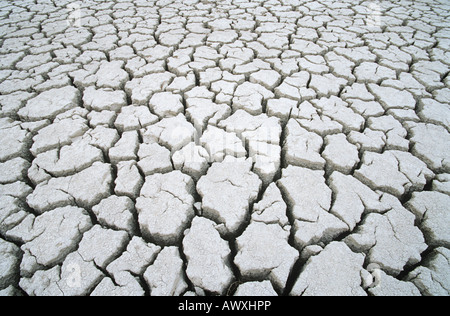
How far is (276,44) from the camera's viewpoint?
2.67 metres

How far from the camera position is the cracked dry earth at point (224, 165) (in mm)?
1022

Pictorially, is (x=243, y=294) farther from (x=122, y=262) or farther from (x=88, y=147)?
(x=88, y=147)

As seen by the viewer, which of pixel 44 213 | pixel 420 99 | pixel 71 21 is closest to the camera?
pixel 44 213

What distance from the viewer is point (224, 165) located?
4.72 feet

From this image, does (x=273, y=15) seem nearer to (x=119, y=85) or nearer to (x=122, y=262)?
(x=119, y=85)

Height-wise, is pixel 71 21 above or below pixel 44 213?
above

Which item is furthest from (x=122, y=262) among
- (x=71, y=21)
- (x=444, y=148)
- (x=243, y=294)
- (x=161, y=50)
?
(x=71, y=21)

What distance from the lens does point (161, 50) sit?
8.39 feet

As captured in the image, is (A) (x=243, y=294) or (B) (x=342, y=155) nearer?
(A) (x=243, y=294)

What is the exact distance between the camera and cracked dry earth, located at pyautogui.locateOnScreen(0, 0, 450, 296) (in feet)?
3.35

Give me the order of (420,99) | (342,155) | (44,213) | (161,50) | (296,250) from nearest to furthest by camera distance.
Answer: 1. (296,250)
2. (44,213)
3. (342,155)
4. (420,99)
5. (161,50)

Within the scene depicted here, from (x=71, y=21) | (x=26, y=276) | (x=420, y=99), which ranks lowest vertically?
(x=26, y=276)

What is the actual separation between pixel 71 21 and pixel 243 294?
3718 mm

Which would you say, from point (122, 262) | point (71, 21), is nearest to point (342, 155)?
point (122, 262)
